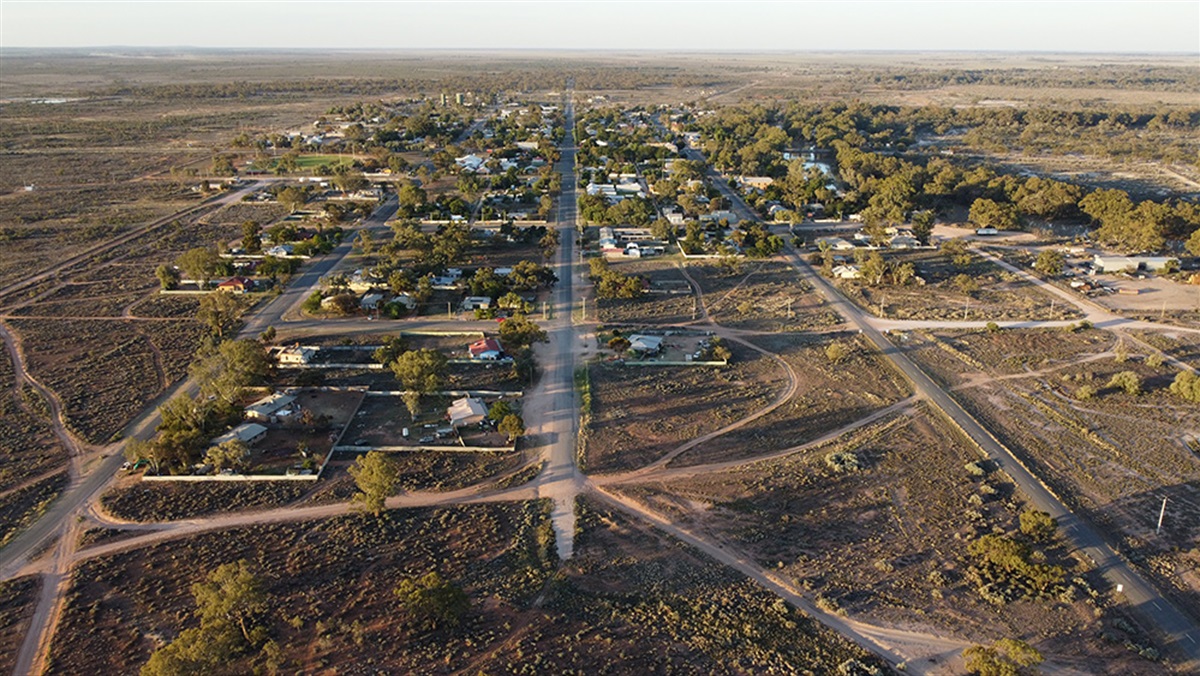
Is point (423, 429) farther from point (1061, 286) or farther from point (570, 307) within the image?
point (1061, 286)

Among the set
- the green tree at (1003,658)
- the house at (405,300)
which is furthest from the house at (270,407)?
the green tree at (1003,658)

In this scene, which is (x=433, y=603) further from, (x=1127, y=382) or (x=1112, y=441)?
(x=1127, y=382)

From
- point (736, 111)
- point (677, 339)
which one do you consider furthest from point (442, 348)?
point (736, 111)

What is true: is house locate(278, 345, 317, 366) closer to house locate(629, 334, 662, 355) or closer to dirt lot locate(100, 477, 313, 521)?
dirt lot locate(100, 477, 313, 521)

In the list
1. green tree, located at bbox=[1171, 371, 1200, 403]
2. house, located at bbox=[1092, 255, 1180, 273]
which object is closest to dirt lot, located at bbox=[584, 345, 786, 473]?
green tree, located at bbox=[1171, 371, 1200, 403]

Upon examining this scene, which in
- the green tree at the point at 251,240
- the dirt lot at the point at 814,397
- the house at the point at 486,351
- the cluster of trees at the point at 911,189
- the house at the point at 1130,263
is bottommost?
the dirt lot at the point at 814,397

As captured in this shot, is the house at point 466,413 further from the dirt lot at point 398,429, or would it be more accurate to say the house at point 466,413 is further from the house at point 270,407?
the house at point 270,407

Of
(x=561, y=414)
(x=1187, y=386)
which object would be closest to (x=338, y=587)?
(x=561, y=414)
